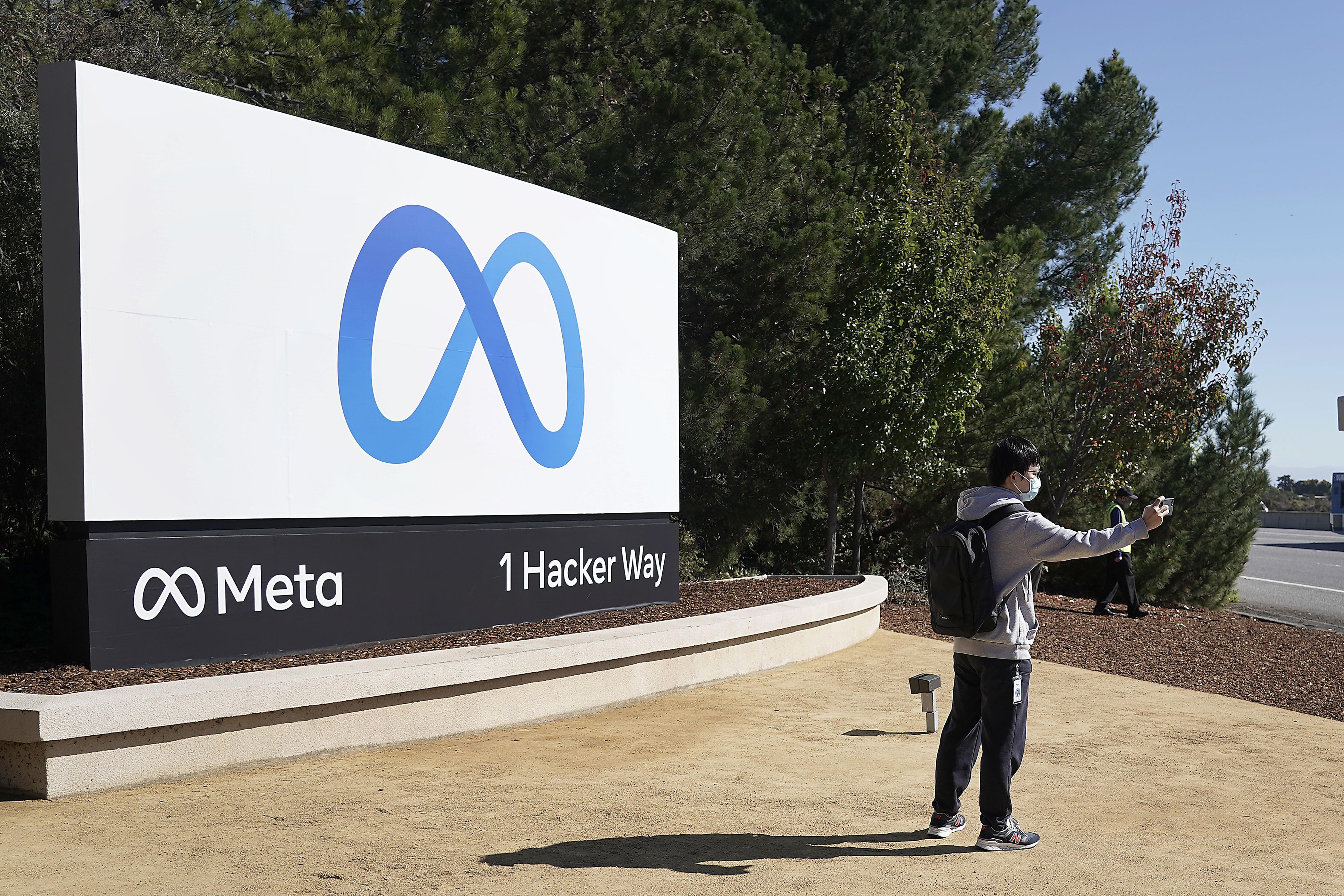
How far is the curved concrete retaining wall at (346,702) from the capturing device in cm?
525

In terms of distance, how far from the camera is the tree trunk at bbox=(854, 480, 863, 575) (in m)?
15.9

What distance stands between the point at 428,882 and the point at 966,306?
1181cm

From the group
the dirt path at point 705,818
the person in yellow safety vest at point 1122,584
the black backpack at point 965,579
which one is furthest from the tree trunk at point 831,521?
the black backpack at point 965,579

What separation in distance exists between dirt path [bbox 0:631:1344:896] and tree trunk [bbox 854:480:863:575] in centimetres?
817

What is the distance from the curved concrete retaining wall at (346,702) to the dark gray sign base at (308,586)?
606 mm

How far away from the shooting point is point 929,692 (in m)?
7.39

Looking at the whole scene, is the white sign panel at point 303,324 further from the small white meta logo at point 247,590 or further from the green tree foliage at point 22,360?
the green tree foliage at point 22,360

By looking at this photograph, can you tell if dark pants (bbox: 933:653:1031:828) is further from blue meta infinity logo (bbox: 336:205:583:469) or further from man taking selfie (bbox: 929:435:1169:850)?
blue meta infinity logo (bbox: 336:205:583:469)

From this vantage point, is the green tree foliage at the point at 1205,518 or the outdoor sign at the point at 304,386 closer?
the outdoor sign at the point at 304,386

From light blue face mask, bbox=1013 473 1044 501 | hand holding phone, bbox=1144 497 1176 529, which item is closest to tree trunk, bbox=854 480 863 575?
light blue face mask, bbox=1013 473 1044 501

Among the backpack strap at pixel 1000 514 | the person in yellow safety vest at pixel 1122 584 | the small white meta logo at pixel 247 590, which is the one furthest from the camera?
the person in yellow safety vest at pixel 1122 584

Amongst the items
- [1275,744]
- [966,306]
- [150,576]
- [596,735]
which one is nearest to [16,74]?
[150,576]

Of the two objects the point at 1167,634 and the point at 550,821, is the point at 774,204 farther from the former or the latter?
the point at 550,821

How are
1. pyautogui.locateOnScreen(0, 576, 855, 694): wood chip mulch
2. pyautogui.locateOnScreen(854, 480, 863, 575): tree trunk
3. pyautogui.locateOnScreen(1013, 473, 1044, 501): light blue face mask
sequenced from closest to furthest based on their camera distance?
pyautogui.locateOnScreen(1013, 473, 1044, 501): light blue face mask
pyautogui.locateOnScreen(0, 576, 855, 694): wood chip mulch
pyautogui.locateOnScreen(854, 480, 863, 575): tree trunk
